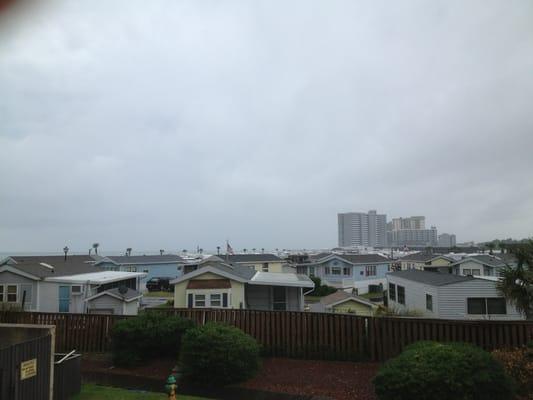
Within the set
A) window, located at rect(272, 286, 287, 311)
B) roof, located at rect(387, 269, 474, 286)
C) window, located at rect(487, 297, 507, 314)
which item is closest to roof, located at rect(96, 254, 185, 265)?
window, located at rect(272, 286, 287, 311)

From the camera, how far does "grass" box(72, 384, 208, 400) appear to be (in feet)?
30.1

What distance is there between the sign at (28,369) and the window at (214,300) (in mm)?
14790

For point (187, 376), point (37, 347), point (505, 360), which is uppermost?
point (37, 347)

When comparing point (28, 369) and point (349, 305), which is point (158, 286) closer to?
point (349, 305)

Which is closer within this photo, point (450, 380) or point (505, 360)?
point (450, 380)

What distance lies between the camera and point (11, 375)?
6895mm

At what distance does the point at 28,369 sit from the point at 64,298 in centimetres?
1813

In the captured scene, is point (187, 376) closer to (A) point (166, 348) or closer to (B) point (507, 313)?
(A) point (166, 348)

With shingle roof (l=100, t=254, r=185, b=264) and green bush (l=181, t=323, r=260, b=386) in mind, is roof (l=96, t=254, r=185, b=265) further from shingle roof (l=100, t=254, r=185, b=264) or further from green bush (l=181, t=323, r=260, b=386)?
green bush (l=181, t=323, r=260, b=386)

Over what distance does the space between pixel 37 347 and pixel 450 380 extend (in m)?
8.07

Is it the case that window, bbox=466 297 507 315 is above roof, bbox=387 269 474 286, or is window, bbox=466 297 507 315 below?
below

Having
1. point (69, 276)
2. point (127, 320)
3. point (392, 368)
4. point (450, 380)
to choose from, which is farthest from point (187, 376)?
point (69, 276)

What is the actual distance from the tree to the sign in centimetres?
1198

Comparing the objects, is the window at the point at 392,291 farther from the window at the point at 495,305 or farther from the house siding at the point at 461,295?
the window at the point at 495,305
